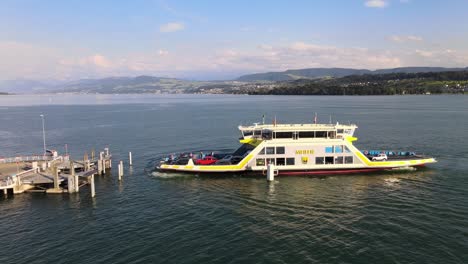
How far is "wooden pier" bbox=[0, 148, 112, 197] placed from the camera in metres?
42.4

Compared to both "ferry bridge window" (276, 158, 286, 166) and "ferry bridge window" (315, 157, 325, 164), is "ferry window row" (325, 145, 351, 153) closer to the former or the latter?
"ferry bridge window" (315, 157, 325, 164)

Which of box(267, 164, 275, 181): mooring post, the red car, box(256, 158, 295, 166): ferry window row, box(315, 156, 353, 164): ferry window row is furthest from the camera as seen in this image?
the red car

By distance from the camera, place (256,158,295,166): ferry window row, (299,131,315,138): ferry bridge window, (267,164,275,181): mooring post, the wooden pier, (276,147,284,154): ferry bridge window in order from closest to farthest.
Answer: the wooden pier < (267,164,275,181): mooring post < (256,158,295,166): ferry window row < (276,147,284,154): ferry bridge window < (299,131,315,138): ferry bridge window

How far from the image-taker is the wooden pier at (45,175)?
42.4 metres

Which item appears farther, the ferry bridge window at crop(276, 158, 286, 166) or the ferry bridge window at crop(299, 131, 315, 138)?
the ferry bridge window at crop(299, 131, 315, 138)

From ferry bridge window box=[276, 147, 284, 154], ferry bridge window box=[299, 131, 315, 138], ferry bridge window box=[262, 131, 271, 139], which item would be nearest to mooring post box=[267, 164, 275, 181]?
ferry bridge window box=[276, 147, 284, 154]

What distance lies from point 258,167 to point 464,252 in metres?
27.4

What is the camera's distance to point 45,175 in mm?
45438

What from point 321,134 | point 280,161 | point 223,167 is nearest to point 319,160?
point 321,134

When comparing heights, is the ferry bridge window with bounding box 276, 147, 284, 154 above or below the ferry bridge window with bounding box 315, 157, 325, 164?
above

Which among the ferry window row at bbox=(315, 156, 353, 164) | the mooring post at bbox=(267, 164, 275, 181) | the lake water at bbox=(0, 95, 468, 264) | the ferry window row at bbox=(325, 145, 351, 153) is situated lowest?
the lake water at bbox=(0, 95, 468, 264)

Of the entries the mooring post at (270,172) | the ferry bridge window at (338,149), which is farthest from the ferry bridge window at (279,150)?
the ferry bridge window at (338,149)

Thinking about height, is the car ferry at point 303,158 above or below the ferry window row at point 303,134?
below

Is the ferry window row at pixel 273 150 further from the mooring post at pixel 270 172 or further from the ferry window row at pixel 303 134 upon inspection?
the mooring post at pixel 270 172
